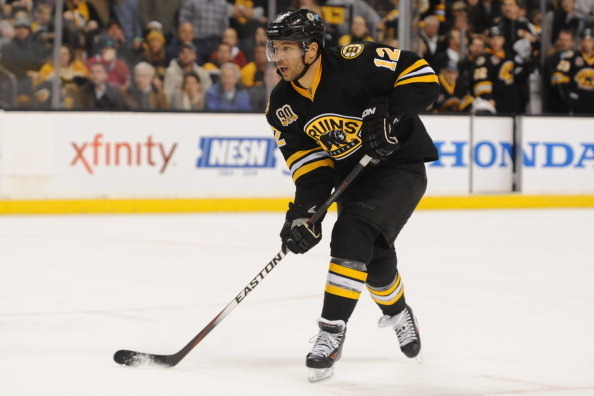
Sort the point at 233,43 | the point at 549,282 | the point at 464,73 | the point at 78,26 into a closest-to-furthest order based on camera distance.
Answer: the point at 549,282 < the point at 78,26 < the point at 233,43 < the point at 464,73

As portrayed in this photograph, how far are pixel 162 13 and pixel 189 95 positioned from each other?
2.22ft

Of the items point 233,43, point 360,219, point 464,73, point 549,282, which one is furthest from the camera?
point 464,73

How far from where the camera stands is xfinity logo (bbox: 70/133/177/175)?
342 inches

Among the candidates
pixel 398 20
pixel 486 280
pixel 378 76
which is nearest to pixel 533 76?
pixel 398 20

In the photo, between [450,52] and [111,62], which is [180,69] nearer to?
[111,62]

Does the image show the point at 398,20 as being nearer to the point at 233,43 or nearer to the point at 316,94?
the point at 233,43

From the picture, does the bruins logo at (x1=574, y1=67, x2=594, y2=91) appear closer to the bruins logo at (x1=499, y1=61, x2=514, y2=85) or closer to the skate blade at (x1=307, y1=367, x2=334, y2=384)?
the bruins logo at (x1=499, y1=61, x2=514, y2=85)

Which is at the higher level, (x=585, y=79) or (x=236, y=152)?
(x=585, y=79)

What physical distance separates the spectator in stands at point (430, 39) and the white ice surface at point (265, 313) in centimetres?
235

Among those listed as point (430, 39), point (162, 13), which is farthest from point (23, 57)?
point (430, 39)

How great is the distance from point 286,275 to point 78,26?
3922 mm

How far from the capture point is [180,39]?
9.06 m

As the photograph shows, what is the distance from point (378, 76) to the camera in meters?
3.41

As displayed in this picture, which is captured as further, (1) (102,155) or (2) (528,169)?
(2) (528,169)
